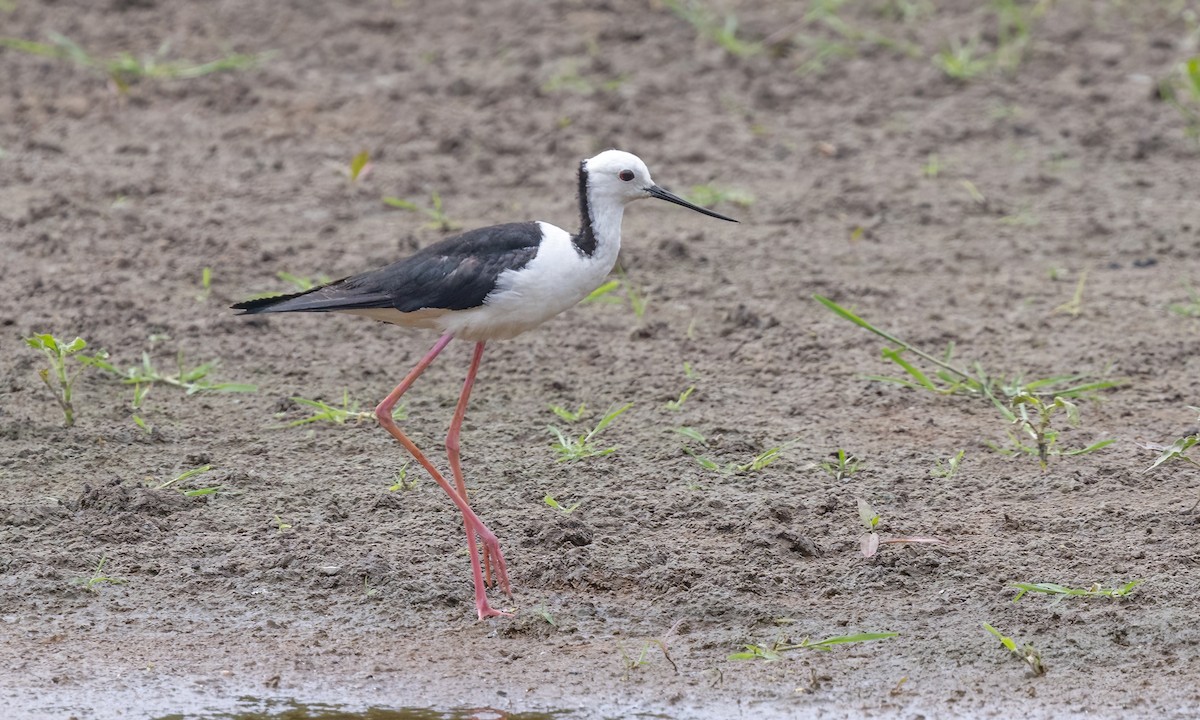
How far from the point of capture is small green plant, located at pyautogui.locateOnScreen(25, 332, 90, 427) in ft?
17.1

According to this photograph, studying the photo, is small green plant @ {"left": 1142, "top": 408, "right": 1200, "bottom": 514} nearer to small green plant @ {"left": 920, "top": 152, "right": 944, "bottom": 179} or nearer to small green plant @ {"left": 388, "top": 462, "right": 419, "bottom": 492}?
small green plant @ {"left": 388, "top": 462, "right": 419, "bottom": 492}

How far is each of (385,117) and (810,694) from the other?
5.14 m

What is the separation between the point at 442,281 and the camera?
4.81m

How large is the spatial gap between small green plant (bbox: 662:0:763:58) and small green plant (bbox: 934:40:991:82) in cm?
108

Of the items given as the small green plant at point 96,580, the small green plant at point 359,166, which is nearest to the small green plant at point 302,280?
the small green plant at point 359,166

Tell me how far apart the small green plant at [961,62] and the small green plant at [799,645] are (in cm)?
522

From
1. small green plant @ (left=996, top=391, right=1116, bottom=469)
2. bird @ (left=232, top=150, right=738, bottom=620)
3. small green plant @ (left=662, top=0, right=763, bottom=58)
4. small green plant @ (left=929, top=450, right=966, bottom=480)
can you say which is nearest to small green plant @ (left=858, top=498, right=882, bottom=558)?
small green plant @ (left=929, top=450, right=966, bottom=480)

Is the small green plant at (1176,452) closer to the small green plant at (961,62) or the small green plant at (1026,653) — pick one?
the small green plant at (1026,653)

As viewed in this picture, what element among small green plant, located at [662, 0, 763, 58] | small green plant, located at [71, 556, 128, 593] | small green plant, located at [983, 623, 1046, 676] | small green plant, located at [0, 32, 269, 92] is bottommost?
small green plant, located at [983, 623, 1046, 676]

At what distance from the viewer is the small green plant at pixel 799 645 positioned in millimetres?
4316

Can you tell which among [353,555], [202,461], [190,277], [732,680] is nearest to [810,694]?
[732,680]

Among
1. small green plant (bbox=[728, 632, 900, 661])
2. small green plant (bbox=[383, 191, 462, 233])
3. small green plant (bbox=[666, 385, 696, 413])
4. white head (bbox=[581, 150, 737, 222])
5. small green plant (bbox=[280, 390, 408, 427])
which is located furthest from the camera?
small green plant (bbox=[383, 191, 462, 233])

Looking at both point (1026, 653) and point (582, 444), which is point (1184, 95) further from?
point (1026, 653)

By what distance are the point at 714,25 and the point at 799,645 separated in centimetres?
597
